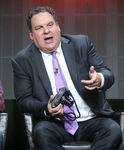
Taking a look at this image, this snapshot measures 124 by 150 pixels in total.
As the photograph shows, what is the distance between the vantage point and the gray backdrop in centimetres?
684

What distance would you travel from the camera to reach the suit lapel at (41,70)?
3303 millimetres

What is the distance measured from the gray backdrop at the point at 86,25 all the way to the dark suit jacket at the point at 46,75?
340 cm

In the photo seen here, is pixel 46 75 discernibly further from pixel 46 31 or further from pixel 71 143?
pixel 71 143

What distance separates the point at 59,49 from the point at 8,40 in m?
3.62

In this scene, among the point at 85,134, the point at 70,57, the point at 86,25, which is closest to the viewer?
the point at 85,134

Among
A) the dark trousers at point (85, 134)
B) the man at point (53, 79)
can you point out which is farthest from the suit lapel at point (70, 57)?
the dark trousers at point (85, 134)

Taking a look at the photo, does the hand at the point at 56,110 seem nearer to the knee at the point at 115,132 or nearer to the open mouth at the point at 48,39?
the knee at the point at 115,132

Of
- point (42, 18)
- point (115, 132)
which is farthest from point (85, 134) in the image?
point (42, 18)

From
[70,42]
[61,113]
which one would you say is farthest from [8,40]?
[61,113]

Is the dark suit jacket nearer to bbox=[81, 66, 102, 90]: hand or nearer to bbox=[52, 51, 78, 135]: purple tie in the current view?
bbox=[52, 51, 78, 135]: purple tie

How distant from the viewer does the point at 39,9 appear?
132 inches

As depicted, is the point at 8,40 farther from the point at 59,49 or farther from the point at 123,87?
the point at 59,49

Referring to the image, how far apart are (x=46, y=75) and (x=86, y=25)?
143 inches

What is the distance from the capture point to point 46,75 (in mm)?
3336
